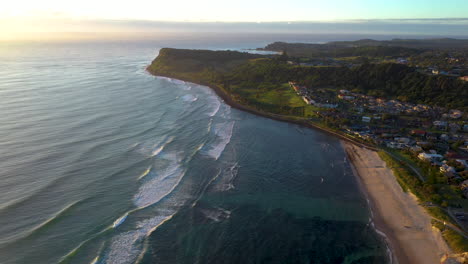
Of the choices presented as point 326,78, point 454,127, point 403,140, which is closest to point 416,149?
point 403,140

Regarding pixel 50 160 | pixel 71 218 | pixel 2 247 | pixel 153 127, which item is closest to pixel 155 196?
pixel 71 218

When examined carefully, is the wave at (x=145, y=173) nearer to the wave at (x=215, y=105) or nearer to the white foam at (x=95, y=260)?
the white foam at (x=95, y=260)

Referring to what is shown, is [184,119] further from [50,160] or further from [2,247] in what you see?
[2,247]

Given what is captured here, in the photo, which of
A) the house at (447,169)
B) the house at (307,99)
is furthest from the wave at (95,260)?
the house at (307,99)

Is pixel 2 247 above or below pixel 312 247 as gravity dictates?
above

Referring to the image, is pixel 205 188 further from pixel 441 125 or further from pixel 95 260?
pixel 441 125

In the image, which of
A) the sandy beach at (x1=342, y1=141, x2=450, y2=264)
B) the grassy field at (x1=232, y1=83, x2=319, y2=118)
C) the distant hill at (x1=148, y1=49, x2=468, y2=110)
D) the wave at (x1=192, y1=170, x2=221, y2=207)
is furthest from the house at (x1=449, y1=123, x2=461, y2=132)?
the wave at (x1=192, y1=170, x2=221, y2=207)
